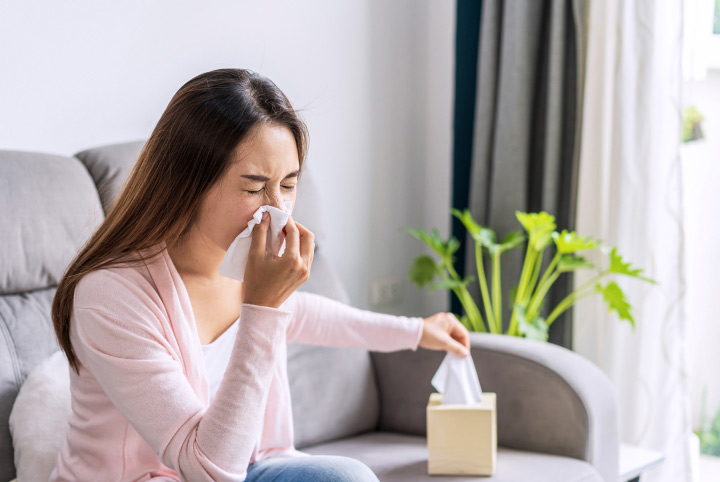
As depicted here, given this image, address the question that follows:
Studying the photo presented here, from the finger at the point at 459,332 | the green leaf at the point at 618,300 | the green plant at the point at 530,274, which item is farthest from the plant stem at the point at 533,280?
the finger at the point at 459,332

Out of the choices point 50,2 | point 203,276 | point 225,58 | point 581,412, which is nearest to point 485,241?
point 581,412

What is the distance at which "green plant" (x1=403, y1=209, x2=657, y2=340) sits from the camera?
1940 millimetres

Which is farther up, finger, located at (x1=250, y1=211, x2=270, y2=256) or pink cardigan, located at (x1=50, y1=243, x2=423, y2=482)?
finger, located at (x1=250, y1=211, x2=270, y2=256)

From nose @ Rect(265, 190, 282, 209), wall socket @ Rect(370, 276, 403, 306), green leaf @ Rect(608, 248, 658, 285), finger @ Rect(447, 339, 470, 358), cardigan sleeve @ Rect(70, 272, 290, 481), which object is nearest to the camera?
cardigan sleeve @ Rect(70, 272, 290, 481)

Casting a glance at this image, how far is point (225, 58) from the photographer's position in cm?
198

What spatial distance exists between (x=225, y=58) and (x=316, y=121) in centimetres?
35

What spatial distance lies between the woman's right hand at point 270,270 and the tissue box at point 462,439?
1.67 ft

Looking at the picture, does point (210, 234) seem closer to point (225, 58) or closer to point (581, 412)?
point (581, 412)

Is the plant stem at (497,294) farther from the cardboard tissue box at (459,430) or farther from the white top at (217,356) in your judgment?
the white top at (217,356)

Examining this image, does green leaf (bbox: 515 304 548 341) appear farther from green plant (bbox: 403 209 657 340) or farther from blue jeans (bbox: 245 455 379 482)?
blue jeans (bbox: 245 455 379 482)

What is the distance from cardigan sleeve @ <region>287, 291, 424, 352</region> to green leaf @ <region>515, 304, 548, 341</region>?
63cm

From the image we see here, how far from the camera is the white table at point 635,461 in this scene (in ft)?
5.57

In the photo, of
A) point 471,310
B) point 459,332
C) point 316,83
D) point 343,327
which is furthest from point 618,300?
point 316,83

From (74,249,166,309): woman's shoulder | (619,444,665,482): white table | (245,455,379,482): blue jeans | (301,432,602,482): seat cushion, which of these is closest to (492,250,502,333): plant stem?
(619,444,665,482): white table
